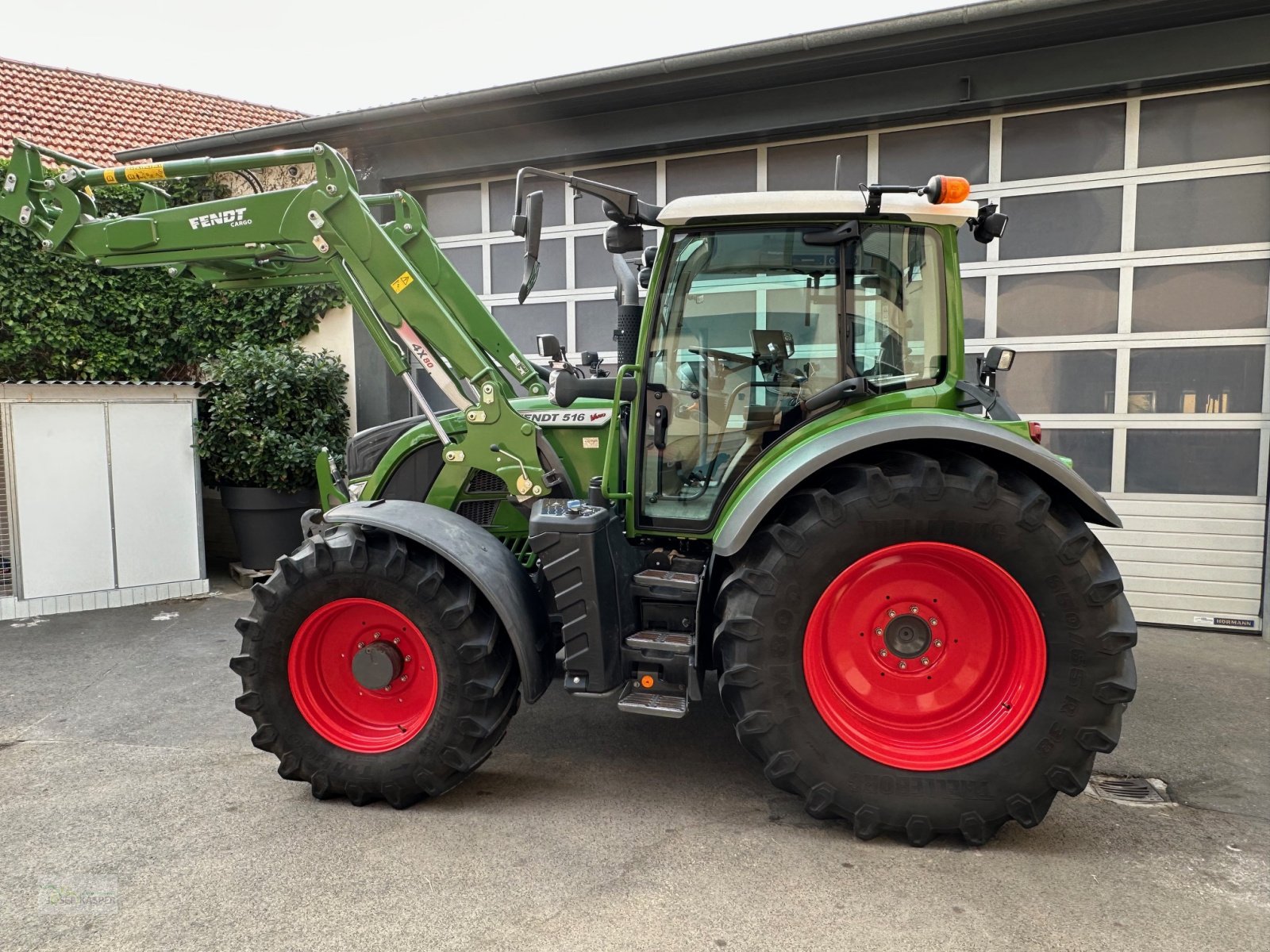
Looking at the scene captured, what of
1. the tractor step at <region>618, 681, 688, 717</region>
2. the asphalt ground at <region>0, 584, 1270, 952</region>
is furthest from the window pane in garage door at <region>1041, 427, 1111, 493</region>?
the tractor step at <region>618, 681, 688, 717</region>

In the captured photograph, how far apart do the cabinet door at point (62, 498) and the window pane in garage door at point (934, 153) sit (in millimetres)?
5807

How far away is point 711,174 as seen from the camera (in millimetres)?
6043

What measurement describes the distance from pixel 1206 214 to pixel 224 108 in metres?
12.3

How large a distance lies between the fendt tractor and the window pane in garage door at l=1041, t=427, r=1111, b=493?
2.48 m

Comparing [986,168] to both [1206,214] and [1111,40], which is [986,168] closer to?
[1111,40]

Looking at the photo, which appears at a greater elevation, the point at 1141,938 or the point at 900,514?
the point at 900,514

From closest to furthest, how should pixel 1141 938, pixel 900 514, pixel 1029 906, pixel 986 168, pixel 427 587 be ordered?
pixel 1141 938
pixel 1029 906
pixel 900 514
pixel 427 587
pixel 986 168

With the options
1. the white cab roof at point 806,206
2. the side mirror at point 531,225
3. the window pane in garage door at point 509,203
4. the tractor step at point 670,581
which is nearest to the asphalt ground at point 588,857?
the tractor step at point 670,581

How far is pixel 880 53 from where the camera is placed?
5.12 meters

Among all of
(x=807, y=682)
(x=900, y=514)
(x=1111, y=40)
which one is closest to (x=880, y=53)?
(x=1111, y=40)

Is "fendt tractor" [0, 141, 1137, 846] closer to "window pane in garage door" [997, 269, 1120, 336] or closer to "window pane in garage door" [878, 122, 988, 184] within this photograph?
"window pane in garage door" [997, 269, 1120, 336]

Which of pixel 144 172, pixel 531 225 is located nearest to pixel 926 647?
pixel 531 225

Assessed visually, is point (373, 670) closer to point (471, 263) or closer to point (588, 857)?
point (588, 857)

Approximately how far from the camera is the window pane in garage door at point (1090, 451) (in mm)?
5281
